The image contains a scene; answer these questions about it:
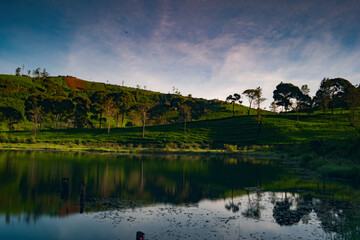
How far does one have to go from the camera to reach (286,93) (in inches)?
5123

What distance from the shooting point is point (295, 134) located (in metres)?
90.8

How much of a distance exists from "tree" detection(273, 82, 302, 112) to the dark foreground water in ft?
349

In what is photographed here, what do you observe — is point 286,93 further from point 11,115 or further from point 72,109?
point 11,115

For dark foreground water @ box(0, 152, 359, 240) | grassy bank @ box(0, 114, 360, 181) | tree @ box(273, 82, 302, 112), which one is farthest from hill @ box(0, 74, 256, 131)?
dark foreground water @ box(0, 152, 359, 240)

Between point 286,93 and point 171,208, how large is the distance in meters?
124

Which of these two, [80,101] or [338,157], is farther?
[80,101]

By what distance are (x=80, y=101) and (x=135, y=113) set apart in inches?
1178

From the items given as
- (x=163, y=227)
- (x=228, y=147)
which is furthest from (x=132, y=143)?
(x=163, y=227)

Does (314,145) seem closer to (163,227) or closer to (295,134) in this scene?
(295,134)

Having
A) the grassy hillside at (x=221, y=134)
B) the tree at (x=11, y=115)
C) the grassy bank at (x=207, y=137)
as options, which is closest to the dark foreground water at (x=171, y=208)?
the grassy bank at (x=207, y=137)

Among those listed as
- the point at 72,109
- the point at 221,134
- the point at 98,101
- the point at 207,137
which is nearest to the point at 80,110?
the point at 72,109

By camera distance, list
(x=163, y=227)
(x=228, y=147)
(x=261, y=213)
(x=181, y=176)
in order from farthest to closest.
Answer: (x=228, y=147), (x=181, y=176), (x=261, y=213), (x=163, y=227)

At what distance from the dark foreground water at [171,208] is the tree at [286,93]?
106355mm

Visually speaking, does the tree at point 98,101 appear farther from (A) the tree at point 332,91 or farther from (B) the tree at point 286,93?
(A) the tree at point 332,91
